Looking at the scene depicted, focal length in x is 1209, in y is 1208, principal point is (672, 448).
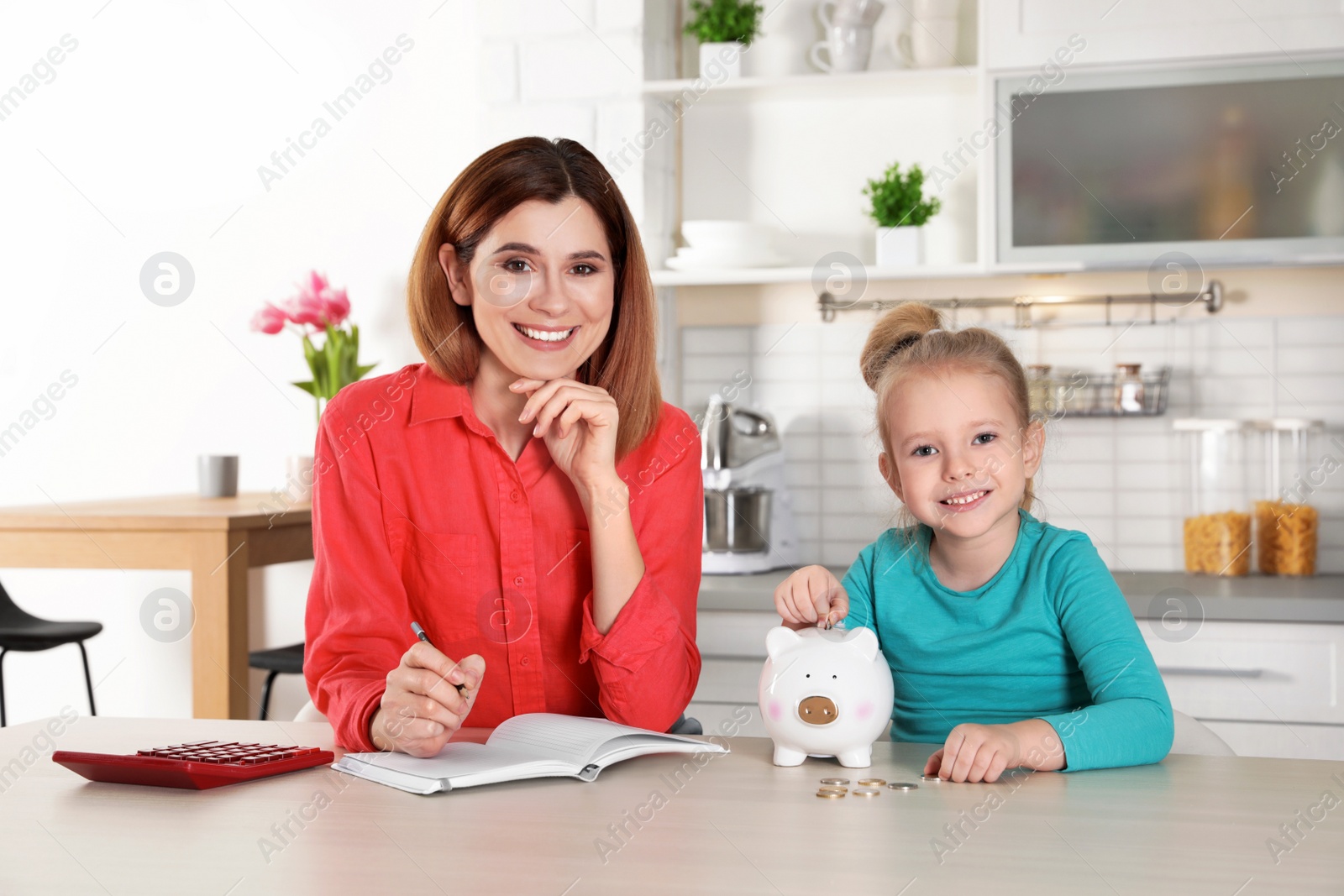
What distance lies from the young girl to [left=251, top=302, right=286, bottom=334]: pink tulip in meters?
1.84

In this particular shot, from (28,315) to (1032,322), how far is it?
256 centimetres

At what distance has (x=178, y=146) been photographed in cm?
311

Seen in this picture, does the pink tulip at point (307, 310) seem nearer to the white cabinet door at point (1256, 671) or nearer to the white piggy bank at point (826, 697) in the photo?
the white cabinet door at point (1256, 671)

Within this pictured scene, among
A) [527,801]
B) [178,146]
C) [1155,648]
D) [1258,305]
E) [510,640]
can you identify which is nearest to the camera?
[527,801]

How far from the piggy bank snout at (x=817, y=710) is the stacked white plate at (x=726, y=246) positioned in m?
1.69

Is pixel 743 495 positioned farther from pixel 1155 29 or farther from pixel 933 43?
pixel 1155 29

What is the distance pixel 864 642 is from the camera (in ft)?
3.35

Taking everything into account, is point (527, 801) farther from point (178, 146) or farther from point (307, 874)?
point (178, 146)

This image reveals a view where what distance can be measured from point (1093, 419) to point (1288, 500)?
0.42 meters

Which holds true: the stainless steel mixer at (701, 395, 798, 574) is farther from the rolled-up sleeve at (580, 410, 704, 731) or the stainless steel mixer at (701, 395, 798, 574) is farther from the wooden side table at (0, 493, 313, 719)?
the rolled-up sleeve at (580, 410, 704, 731)

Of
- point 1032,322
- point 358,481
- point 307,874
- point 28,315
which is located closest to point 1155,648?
point 1032,322

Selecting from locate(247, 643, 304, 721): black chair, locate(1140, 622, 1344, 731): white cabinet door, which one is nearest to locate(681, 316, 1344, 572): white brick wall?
locate(1140, 622, 1344, 731): white cabinet door

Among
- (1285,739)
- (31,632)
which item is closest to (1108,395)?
(1285,739)

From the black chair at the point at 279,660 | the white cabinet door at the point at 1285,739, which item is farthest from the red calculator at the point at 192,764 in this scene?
the white cabinet door at the point at 1285,739
